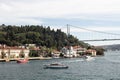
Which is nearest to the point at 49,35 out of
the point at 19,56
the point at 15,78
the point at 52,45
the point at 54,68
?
the point at 52,45

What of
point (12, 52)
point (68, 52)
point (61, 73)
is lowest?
point (61, 73)

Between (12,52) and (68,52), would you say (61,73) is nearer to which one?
(12,52)

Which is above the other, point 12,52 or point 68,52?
point 68,52

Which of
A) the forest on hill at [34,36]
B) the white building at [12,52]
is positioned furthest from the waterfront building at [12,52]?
the forest on hill at [34,36]

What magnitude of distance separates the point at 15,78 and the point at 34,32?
233 feet

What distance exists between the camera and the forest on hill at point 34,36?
96.8 m

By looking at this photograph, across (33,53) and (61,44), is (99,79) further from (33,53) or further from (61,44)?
(61,44)

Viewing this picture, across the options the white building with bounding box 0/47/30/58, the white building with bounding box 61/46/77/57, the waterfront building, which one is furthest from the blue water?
the white building with bounding box 61/46/77/57

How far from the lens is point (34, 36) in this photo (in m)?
102

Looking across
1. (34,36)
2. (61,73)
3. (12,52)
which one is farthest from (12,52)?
(61,73)

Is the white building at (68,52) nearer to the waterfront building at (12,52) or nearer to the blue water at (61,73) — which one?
the waterfront building at (12,52)

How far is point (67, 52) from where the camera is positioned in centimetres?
10025

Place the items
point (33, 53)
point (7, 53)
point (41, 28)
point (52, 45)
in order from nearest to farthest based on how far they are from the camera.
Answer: point (7, 53) < point (33, 53) < point (52, 45) < point (41, 28)

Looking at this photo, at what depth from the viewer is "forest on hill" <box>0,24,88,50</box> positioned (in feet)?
317
